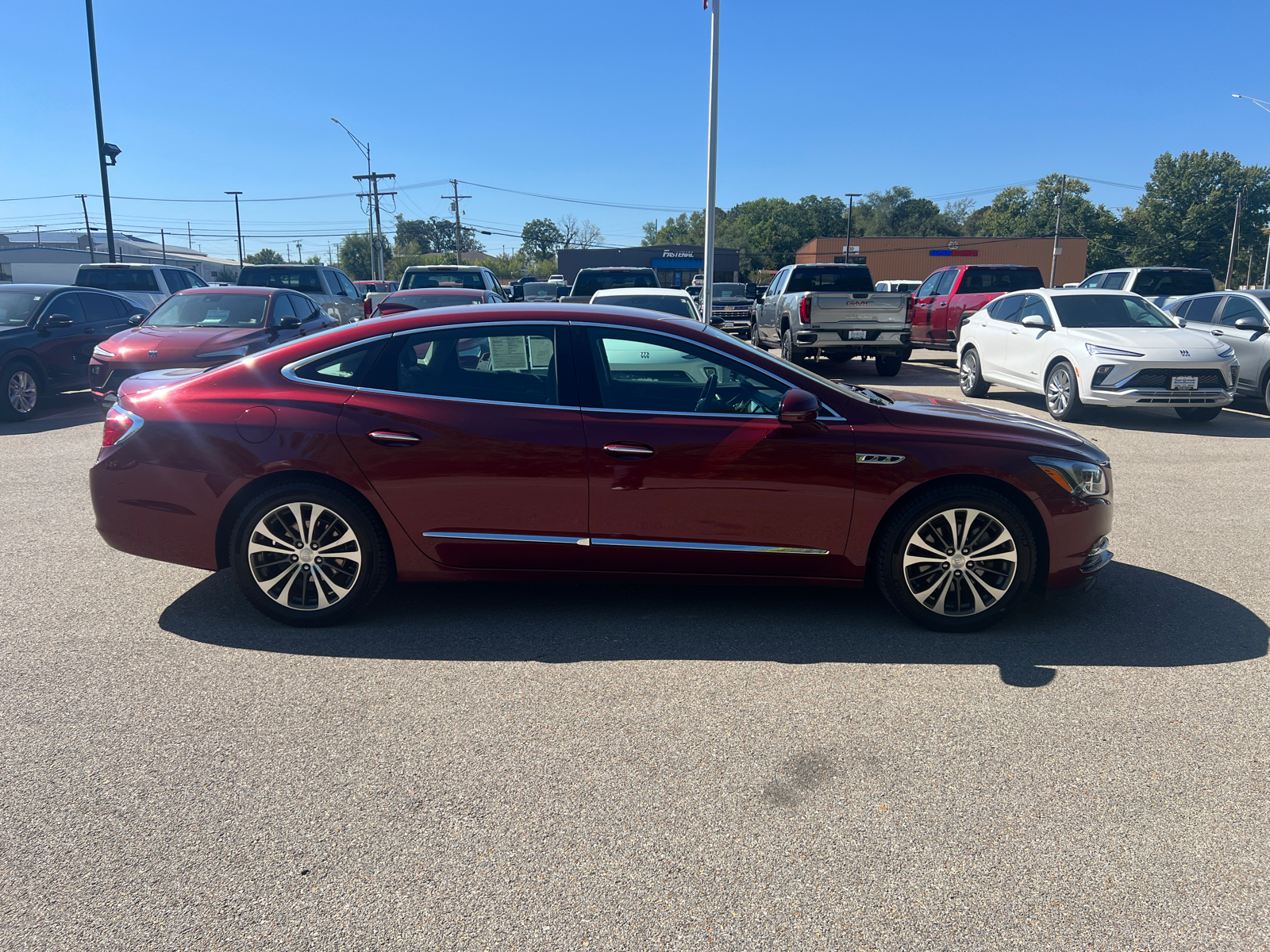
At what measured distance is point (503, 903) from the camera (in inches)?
98.9

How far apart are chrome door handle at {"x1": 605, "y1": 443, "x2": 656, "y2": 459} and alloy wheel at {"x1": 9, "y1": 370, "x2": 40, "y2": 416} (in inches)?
417

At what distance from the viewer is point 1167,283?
17.2 m

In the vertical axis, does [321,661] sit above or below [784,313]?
below

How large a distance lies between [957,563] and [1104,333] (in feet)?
27.4

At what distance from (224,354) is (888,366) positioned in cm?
1175

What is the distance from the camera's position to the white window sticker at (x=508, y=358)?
4.47 metres

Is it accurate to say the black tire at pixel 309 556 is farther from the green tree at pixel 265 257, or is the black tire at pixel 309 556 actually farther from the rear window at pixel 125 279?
the green tree at pixel 265 257

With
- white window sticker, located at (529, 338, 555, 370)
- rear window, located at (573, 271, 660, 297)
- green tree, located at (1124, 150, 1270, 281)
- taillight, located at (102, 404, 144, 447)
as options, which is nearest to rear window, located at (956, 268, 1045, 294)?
rear window, located at (573, 271, 660, 297)

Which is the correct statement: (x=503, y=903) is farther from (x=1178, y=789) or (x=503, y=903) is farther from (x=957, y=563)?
(x=957, y=563)

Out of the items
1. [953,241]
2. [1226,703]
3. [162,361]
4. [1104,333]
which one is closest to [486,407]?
[1226,703]

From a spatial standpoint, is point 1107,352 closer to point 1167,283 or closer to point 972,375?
point 972,375

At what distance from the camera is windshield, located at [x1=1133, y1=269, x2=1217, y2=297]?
17.1 metres

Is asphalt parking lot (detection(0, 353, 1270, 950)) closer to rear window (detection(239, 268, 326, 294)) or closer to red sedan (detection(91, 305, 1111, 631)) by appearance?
red sedan (detection(91, 305, 1111, 631))

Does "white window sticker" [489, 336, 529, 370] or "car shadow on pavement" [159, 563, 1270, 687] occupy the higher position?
"white window sticker" [489, 336, 529, 370]
